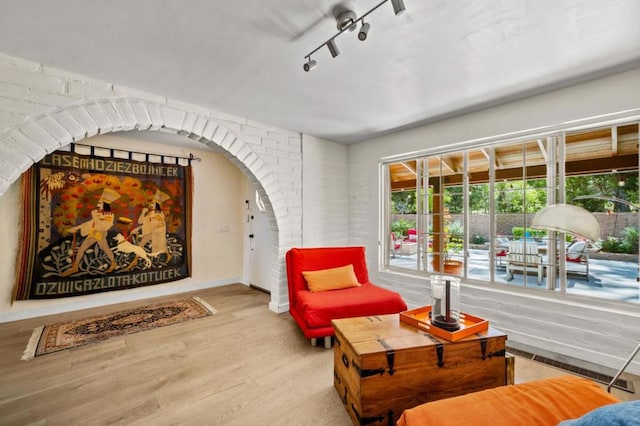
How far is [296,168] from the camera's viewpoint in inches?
149

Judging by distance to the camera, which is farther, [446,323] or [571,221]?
[446,323]

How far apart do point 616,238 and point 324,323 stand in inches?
111

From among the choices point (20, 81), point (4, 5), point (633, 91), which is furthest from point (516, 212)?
point (20, 81)

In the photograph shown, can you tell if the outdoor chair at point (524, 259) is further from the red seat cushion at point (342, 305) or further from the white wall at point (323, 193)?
the white wall at point (323, 193)

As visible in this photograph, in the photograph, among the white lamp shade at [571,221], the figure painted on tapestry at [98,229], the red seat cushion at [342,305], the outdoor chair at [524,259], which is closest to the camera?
the white lamp shade at [571,221]

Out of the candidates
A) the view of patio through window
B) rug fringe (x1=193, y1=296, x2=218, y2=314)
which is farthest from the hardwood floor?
the view of patio through window

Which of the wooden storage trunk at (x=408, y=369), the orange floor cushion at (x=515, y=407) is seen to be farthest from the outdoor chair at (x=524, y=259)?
the orange floor cushion at (x=515, y=407)

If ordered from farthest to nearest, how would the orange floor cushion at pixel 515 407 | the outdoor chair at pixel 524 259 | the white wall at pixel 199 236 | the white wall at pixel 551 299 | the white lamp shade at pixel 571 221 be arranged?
1. the white wall at pixel 199 236
2. the outdoor chair at pixel 524 259
3. the white wall at pixel 551 299
4. the white lamp shade at pixel 571 221
5. the orange floor cushion at pixel 515 407

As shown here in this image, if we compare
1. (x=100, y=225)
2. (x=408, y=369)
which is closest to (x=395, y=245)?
(x=408, y=369)

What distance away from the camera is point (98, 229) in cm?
369

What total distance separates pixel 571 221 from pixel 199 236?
4.67 meters

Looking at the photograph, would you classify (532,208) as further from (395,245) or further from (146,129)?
(146,129)

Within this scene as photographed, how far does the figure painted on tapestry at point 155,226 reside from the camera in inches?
159

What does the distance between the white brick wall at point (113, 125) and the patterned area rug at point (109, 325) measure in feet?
3.71
